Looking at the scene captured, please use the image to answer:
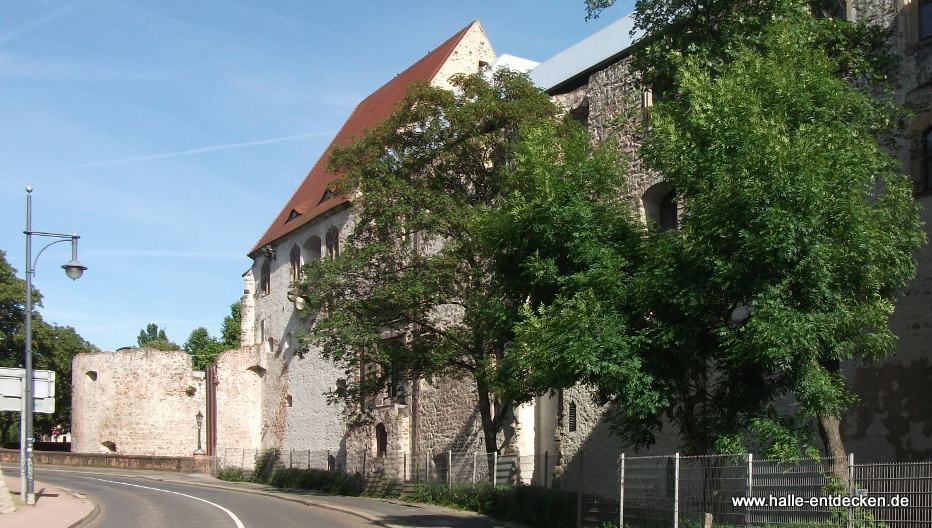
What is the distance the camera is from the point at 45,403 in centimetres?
2466

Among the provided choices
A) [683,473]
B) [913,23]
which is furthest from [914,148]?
[683,473]

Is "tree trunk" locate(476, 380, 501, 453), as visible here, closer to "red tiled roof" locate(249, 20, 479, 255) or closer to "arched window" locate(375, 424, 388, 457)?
"arched window" locate(375, 424, 388, 457)

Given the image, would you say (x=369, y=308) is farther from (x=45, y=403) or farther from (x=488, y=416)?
(x=45, y=403)

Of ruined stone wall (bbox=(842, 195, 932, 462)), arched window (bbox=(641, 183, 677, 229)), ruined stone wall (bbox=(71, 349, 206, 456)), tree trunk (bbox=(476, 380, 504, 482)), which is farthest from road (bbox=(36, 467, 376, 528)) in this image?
ruined stone wall (bbox=(71, 349, 206, 456))

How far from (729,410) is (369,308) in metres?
11.6

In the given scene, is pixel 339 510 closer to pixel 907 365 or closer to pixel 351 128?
pixel 907 365

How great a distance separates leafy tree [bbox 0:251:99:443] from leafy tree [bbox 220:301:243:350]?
469 inches

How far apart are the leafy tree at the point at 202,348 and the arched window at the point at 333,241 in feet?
110

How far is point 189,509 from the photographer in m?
23.0

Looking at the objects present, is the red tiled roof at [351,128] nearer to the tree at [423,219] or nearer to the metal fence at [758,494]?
the tree at [423,219]

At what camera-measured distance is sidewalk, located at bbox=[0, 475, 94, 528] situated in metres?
18.9

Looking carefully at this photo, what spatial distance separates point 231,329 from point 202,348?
29.4ft

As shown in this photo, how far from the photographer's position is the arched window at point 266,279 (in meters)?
48.5

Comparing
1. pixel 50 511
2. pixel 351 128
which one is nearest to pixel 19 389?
pixel 50 511
